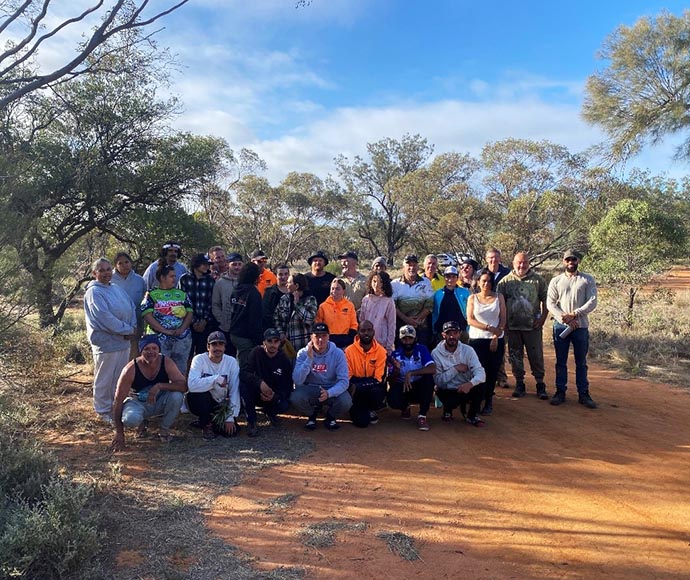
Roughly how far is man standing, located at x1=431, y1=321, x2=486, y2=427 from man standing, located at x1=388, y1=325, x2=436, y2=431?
0.49 ft

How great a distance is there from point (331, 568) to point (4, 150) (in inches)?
339

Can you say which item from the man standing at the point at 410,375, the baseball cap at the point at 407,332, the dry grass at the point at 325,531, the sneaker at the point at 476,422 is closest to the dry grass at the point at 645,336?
the sneaker at the point at 476,422

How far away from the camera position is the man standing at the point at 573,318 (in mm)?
6328

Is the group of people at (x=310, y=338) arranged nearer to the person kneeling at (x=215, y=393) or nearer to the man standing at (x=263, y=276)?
the person kneeling at (x=215, y=393)

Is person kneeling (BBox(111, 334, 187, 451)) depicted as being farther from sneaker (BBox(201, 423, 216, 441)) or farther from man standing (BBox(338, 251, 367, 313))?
man standing (BBox(338, 251, 367, 313))

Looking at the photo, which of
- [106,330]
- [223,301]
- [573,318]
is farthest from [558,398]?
[106,330]

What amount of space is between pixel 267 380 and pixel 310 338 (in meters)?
0.72

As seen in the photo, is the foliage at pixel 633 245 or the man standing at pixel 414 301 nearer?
the man standing at pixel 414 301

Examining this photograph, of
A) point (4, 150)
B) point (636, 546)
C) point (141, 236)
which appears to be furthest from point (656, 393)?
point (4, 150)

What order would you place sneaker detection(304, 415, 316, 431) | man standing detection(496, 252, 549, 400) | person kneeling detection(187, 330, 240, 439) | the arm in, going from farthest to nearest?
man standing detection(496, 252, 549, 400), sneaker detection(304, 415, 316, 431), person kneeling detection(187, 330, 240, 439), the arm

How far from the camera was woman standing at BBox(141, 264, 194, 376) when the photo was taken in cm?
557

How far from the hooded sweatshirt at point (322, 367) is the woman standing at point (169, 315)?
4.36 ft

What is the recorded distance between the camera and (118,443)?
4.87 meters

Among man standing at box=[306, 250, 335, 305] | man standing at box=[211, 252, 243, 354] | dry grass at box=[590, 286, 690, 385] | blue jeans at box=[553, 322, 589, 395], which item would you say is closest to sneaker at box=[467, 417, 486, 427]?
blue jeans at box=[553, 322, 589, 395]
